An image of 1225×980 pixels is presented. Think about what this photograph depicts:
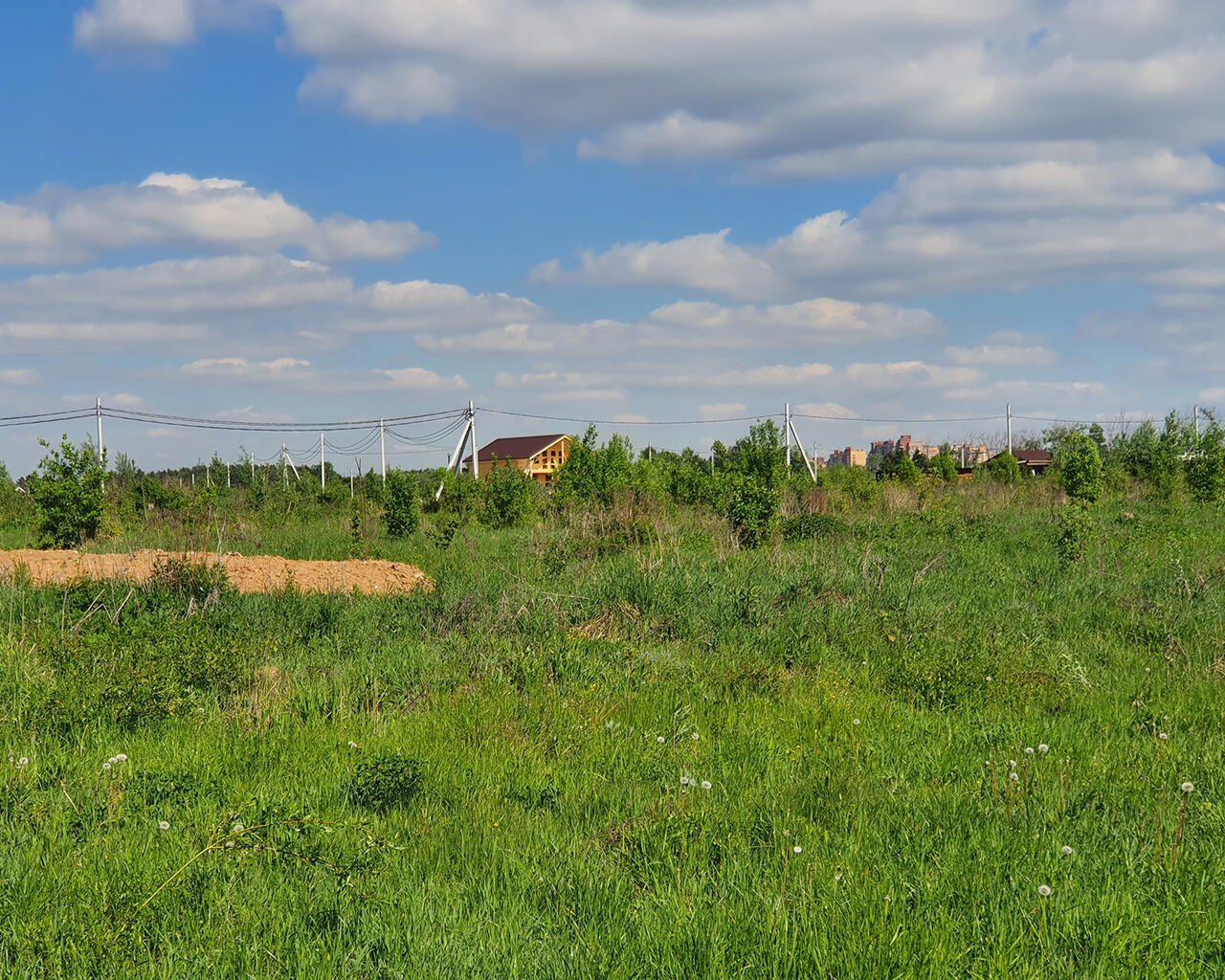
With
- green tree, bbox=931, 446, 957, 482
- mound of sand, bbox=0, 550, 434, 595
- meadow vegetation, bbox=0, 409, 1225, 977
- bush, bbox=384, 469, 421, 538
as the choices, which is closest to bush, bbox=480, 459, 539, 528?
bush, bbox=384, 469, 421, 538

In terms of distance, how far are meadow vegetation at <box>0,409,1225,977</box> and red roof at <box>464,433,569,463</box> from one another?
217ft

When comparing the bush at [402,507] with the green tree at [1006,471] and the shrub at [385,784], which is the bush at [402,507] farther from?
the green tree at [1006,471]

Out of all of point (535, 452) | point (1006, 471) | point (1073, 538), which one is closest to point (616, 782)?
point (1073, 538)

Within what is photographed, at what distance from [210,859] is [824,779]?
2.75 m

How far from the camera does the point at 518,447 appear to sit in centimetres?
7862

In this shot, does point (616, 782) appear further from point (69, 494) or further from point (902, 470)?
point (902, 470)

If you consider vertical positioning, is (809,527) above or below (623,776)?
above

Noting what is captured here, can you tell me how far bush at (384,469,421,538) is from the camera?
1967 centimetres

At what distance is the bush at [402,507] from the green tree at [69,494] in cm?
578

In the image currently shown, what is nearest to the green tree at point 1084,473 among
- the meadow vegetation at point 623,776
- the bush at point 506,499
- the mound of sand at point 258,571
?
the meadow vegetation at point 623,776

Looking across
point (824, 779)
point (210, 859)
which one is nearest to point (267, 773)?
point (210, 859)

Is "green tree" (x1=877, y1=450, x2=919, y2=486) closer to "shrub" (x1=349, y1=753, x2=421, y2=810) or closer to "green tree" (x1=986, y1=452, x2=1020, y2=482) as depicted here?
"green tree" (x1=986, y1=452, x2=1020, y2=482)

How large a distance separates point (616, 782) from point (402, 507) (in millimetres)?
16147

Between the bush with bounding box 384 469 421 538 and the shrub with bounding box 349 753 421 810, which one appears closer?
the shrub with bounding box 349 753 421 810
